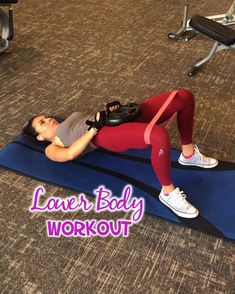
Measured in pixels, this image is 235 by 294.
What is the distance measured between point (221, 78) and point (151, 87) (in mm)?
547

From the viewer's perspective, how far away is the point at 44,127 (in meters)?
1.94

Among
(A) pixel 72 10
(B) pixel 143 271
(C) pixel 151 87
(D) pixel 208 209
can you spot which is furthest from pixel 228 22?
(B) pixel 143 271

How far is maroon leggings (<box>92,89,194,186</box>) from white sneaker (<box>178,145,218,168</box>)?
0.28ft

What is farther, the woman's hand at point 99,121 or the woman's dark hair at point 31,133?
the woman's dark hair at point 31,133

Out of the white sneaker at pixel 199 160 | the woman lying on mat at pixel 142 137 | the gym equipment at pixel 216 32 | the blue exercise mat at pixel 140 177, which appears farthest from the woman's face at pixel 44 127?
the gym equipment at pixel 216 32

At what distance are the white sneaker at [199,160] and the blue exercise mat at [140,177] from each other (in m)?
0.03

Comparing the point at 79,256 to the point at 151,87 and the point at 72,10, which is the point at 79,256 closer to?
the point at 151,87

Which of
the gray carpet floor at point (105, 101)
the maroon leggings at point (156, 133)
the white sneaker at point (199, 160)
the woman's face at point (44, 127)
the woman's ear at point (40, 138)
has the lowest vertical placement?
the gray carpet floor at point (105, 101)

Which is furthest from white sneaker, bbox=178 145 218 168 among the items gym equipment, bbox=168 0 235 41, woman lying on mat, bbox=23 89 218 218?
gym equipment, bbox=168 0 235 41

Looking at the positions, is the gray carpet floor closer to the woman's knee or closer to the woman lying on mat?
the woman lying on mat

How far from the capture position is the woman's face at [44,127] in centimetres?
194

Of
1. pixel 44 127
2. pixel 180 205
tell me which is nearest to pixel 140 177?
pixel 180 205

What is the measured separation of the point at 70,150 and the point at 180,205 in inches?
22.0

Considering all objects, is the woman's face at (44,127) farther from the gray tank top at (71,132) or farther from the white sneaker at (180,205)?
the white sneaker at (180,205)
